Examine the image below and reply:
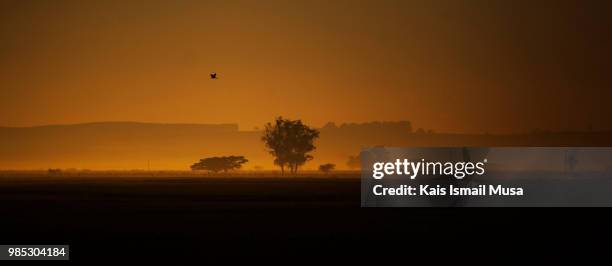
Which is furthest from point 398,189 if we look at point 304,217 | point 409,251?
point 409,251

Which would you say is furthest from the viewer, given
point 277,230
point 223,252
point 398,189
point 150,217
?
point 398,189

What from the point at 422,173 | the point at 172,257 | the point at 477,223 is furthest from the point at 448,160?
the point at 172,257

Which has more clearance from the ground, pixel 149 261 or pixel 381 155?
pixel 381 155

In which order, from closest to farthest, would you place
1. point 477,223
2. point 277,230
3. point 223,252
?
point 223,252 < point 277,230 < point 477,223

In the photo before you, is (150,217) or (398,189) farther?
(398,189)

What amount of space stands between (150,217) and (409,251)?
22.2 meters

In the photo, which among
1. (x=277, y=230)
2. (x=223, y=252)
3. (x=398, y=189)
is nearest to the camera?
(x=223, y=252)

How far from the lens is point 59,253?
32.0 metres

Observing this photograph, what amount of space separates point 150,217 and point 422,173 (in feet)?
51.2

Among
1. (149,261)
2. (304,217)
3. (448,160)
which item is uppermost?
(448,160)

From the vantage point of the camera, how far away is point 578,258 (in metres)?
32.2

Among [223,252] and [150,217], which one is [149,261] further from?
[150,217]

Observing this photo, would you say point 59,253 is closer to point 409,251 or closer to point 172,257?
point 172,257

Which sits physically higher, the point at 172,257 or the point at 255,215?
the point at 255,215
